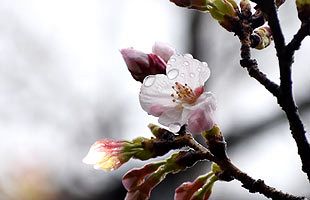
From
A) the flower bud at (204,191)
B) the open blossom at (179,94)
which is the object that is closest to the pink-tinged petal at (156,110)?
the open blossom at (179,94)

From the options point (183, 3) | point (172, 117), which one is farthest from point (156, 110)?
point (183, 3)

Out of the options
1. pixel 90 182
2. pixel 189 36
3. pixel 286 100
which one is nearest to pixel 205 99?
pixel 286 100

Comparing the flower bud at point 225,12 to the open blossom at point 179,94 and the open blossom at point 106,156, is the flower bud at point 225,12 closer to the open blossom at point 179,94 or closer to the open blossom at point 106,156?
the open blossom at point 179,94

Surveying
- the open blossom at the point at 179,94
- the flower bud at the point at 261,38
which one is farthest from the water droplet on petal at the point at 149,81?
the flower bud at the point at 261,38

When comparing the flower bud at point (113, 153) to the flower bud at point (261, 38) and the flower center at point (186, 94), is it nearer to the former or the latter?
the flower center at point (186, 94)

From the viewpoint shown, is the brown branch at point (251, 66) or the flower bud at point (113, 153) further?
the flower bud at point (113, 153)

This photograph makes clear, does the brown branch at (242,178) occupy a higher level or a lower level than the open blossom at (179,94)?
lower

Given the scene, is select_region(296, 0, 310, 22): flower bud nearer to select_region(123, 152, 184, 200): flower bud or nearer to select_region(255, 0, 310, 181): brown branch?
select_region(255, 0, 310, 181): brown branch

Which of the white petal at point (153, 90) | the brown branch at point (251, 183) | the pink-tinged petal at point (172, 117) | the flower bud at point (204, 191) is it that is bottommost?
the brown branch at point (251, 183)

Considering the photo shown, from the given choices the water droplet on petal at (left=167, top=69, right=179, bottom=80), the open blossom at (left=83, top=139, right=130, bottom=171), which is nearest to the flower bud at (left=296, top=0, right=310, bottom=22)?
the water droplet on petal at (left=167, top=69, right=179, bottom=80)

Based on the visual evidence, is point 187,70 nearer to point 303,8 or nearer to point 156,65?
point 156,65
